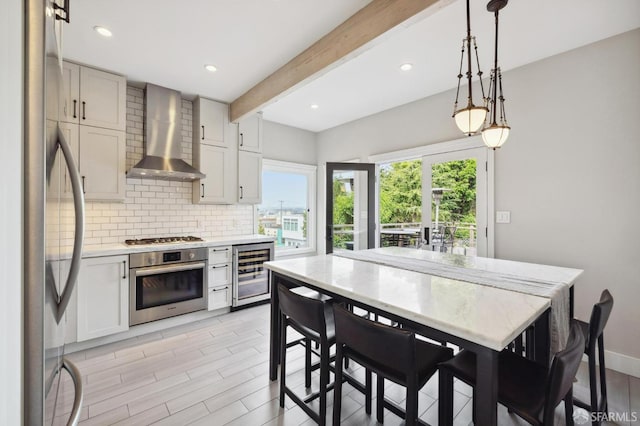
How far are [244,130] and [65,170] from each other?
3.40m

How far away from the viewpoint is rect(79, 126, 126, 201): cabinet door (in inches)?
117

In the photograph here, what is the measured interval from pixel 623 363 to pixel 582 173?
1641 mm

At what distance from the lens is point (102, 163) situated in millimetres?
3070

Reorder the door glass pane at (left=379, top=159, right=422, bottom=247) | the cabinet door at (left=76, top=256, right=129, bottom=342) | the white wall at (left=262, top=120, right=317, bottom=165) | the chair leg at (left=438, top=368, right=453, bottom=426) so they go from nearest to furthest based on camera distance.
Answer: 1. the chair leg at (left=438, top=368, right=453, bottom=426)
2. the cabinet door at (left=76, top=256, right=129, bottom=342)
3. the white wall at (left=262, top=120, right=317, bottom=165)
4. the door glass pane at (left=379, top=159, right=422, bottom=247)

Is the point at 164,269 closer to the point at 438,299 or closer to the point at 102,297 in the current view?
the point at 102,297

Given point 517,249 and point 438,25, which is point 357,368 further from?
point 438,25

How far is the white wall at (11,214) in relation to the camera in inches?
23.9

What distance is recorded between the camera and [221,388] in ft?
7.12

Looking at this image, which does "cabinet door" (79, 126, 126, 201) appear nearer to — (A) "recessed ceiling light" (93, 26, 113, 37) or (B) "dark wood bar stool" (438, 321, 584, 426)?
(A) "recessed ceiling light" (93, 26, 113, 37)

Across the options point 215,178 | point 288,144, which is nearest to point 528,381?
point 215,178

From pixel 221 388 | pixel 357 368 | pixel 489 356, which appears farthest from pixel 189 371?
pixel 489 356

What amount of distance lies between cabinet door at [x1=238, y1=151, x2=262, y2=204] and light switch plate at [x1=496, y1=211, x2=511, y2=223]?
309cm

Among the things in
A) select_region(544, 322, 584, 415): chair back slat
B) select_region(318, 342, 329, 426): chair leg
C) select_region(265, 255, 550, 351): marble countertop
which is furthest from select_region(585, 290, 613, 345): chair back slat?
select_region(318, 342, 329, 426): chair leg

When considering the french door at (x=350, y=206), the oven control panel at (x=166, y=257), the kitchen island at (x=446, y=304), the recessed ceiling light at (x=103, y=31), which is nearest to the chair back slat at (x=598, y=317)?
the kitchen island at (x=446, y=304)
